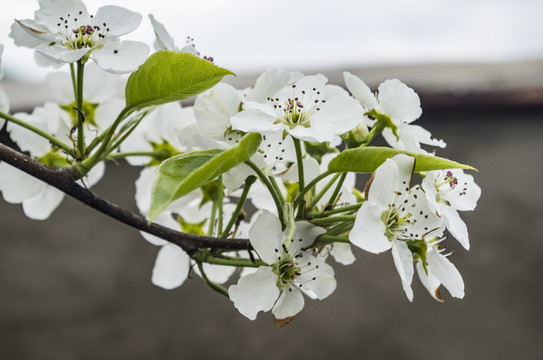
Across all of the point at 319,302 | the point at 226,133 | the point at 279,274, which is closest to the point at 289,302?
the point at 279,274

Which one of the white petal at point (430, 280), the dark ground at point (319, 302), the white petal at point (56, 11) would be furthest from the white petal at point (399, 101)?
the dark ground at point (319, 302)

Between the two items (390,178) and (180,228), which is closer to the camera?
(390,178)

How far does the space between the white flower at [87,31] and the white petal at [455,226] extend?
21 cm

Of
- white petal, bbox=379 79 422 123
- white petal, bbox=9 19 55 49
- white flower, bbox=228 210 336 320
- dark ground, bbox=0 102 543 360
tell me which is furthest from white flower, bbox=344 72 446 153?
dark ground, bbox=0 102 543 360

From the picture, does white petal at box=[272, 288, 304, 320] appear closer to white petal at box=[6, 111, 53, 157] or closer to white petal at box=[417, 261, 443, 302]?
white petal at box=[417, 261, 443, 302]

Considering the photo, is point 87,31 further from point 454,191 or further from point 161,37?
point 454,191

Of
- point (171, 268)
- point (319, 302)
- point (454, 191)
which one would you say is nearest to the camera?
point (454, 191)

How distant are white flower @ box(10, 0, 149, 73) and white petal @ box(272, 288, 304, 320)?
0.18 m

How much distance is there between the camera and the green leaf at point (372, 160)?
328mm

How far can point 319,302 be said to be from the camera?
197 centimetres

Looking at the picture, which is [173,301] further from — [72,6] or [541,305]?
[72,6]

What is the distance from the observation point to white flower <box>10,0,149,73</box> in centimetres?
36

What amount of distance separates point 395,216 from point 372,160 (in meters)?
0.06

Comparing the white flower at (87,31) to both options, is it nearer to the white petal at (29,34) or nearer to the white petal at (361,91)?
the white petal at (29,34)
